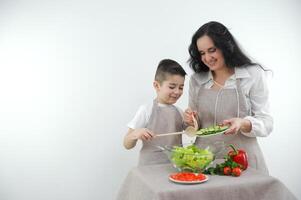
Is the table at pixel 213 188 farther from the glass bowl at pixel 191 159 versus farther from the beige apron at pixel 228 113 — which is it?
the beige apron at pixel 228 113

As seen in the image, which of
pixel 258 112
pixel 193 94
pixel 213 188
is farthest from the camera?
pixel 193 94

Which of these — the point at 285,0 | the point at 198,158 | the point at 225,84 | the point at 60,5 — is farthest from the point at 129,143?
the point at 285,0

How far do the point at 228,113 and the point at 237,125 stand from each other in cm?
25

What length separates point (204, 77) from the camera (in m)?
2.10

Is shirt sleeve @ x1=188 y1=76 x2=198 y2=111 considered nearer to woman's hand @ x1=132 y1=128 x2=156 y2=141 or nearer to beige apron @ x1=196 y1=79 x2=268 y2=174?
beige apron @ x1=196 y1=79 x2=268 y2=174

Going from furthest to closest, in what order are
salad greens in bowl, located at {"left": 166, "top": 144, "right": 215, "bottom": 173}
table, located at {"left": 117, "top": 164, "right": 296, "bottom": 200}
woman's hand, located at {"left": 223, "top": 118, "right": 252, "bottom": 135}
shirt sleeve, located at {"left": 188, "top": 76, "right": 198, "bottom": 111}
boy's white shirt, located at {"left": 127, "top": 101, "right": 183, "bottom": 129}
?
1. shirt sleeve, located at {"left": 188, "top": 76, "right": 198, "bottom": 111}
2. boy's white shirt, located at {"left": 127, "top": 101, "right": 183, "bottom": 129}
3. woman's hand, located at {"left": 223, "top": 118, "right": 252, "bottom": 135}
4. salad greens in bowl, located at {"left": 166, "top": 144, "right": 215, "bottom": 173}
5. table, located at {"left": 117, "top": 164, "right": 296, "bottom": 200}

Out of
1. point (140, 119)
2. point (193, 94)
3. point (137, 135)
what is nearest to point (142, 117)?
point (140, 119)

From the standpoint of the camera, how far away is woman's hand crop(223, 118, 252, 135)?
175 cm

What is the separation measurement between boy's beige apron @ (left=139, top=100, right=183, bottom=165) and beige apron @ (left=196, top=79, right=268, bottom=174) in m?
0.14

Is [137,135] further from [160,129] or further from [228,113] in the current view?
[228,113]

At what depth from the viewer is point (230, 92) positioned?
199 centimetres

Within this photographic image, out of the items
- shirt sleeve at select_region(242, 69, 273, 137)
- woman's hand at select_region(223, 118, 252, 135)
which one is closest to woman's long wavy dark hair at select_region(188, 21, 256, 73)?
shirt sleeve at select_region(242, 69, 273, 137)

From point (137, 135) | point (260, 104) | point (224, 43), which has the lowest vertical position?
point (137, 135)

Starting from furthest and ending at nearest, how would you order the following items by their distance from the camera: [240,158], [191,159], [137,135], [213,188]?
[137,135] < [240,158] < [191,159] < [213,188]
